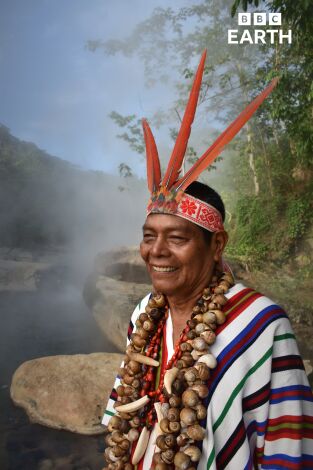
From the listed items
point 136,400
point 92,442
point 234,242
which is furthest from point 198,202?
point 234,242

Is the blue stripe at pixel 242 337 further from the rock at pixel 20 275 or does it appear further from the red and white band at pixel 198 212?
the rock at pixel 20 275

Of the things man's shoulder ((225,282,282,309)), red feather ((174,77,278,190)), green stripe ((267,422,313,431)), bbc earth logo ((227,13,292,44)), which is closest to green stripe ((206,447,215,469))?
green stripe ((267,422,313,431))

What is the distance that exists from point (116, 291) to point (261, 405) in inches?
313

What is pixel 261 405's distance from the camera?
4.36ft

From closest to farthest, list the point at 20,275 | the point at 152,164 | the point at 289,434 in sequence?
the point at 289,434
the point at 152,164
the point at 20,275

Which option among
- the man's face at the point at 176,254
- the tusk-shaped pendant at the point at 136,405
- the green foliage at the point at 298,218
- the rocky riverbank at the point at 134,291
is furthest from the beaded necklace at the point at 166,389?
the green foliage at the point at 298,218

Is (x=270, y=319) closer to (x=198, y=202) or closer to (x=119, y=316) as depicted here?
(x=198, y=202)

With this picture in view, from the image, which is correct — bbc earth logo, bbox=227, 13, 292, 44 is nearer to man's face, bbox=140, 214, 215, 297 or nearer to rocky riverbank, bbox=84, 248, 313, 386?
rocky riverbank, bbox=84, 248, 313, 386

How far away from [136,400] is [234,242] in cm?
1107

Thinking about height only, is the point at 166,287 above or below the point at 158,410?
above

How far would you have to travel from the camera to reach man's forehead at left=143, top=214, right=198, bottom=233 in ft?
4.97

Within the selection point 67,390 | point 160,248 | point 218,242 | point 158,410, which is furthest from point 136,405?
point 67,390

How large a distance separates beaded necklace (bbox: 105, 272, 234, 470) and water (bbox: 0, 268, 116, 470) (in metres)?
3.14

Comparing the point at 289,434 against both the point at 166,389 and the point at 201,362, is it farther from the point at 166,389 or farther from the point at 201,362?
the point at 166,389
